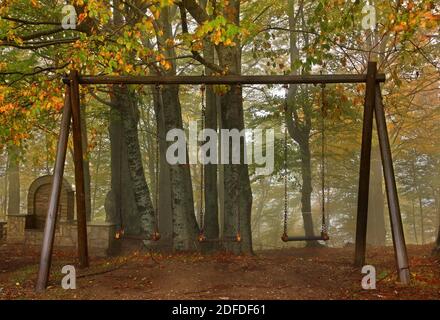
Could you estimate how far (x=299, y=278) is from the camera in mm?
6660

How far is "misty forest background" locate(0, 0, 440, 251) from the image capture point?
8.28 m

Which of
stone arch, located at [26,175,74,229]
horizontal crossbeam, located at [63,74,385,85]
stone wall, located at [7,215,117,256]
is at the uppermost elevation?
horizontal crossbeam, located at [63,74,385,85]

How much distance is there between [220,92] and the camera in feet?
29.2

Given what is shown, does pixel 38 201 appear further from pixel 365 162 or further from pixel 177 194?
pixel 365 162

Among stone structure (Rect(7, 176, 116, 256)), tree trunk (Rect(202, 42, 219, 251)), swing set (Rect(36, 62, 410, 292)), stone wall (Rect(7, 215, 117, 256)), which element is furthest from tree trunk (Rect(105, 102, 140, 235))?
swing set (Rect(36, 62, 410, 292))

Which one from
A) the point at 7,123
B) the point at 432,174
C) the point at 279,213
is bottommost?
the point at 279,213

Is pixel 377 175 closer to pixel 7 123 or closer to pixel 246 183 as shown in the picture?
pixel 246 183

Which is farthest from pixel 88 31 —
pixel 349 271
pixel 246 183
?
pixel 349 271

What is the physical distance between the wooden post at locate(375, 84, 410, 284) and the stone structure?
8779 millimetres

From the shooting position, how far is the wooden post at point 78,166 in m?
6.97

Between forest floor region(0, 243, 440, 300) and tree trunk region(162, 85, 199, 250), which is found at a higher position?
tree trunk region(162, 85, 199, 250)

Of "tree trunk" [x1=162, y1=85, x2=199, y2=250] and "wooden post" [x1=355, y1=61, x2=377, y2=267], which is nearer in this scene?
"wooden post" [x1=355, y1=61, x2=377, y2=267]

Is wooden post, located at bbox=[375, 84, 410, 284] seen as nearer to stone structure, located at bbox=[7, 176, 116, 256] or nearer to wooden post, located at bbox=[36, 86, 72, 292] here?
wooden post, located at bbox=[36, 86, 72, 292]
